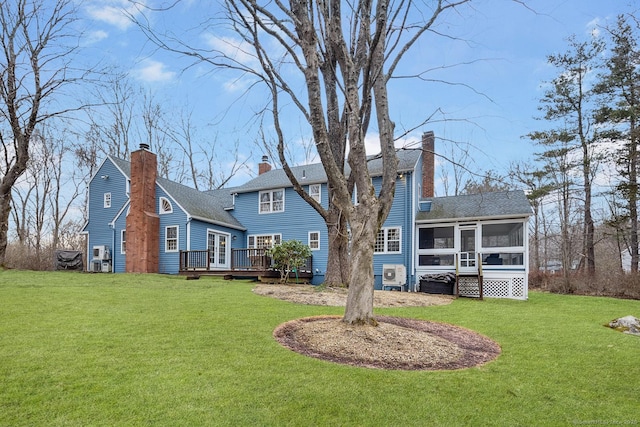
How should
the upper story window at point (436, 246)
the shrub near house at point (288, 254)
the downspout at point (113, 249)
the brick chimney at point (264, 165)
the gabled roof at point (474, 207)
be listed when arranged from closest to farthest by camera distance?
the shrub near house at point (288, 254)
the gabled roof at point (474, 207)
the upper story window at point (436, 246)
the downspout at point (113, 249)
the brick chimney at point (264, 165)

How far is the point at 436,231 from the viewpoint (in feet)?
52.5

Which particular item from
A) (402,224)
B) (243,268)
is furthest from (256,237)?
(402,224)

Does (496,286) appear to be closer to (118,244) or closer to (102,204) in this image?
(118,244)

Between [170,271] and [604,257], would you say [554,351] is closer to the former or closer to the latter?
[170,271]

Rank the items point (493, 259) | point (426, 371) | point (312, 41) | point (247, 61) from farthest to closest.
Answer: point (493, 259) < point (247, 61) < point (312, 41) < point (426, 371)

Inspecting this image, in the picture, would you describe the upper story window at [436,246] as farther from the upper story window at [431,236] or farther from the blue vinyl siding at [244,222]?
the blue vinyl siding at [244,222]

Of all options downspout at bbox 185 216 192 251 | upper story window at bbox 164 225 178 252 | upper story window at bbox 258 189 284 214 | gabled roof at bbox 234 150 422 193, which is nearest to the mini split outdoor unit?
gabled roof at bbox 234 150 422 193

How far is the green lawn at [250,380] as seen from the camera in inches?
115

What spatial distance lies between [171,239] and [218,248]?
2.23 meters

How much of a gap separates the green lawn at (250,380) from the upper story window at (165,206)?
11.7 meters

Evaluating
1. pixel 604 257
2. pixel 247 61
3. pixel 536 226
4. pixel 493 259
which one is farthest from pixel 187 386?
pixel 604 257

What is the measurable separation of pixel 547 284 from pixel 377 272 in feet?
27.1

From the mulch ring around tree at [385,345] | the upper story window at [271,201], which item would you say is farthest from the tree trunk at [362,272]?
the upper story window at [271,201]

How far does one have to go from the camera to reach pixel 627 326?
23.5ft
